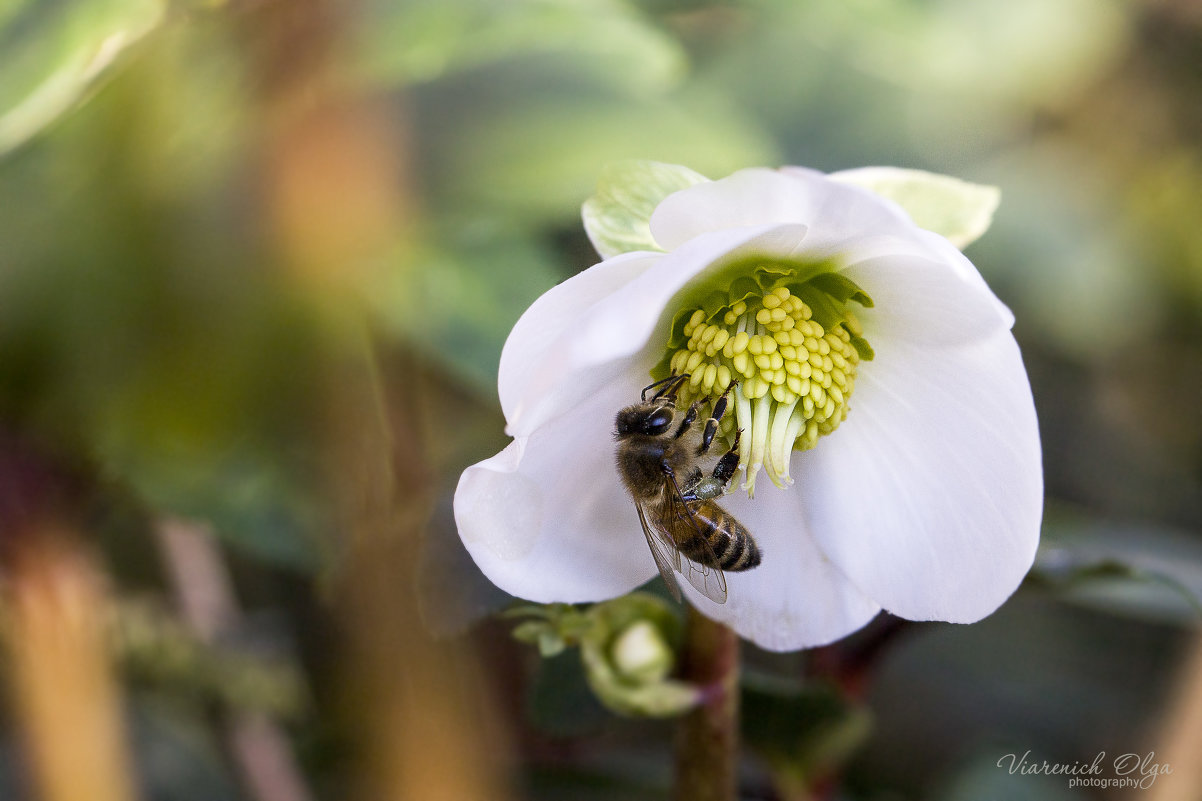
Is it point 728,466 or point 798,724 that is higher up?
point 728,466

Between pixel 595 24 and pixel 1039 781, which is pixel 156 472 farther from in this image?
pixel 1039 781

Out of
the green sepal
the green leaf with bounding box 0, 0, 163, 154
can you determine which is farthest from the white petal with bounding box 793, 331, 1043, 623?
the green leaf with bounding box 0, 0, 163, 154

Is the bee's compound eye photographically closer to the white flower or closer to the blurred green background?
the white flower

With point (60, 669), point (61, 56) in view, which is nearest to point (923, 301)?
point (61, 56)

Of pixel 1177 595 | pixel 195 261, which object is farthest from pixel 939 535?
pixel 195 261

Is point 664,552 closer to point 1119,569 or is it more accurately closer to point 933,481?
point 933,481

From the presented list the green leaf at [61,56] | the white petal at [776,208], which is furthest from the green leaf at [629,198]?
the green leaf at [61,56]

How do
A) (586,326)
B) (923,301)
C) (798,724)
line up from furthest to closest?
1. (798,724)
2. (923,301)
3. (586,326)
